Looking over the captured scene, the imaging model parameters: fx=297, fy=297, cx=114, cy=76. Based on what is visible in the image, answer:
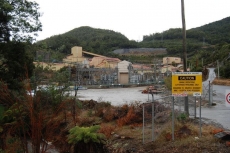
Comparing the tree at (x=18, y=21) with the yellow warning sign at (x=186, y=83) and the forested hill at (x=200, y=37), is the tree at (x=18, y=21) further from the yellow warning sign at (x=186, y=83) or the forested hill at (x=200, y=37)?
the forested hill at (x=200, y=37)

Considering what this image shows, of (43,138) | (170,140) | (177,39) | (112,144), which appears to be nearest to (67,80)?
(112,144)

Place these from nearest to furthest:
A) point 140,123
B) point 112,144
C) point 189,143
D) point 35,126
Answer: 1. point 35,126
2. point 189,143
3. point 112,144
4. point 140,123

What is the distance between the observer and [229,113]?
658 inches

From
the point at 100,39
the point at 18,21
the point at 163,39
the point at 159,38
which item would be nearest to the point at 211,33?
the point at 163,39

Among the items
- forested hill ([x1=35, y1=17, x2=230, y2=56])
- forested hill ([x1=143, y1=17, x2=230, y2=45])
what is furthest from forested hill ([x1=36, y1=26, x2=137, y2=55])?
forested hill ([x1=143, y1=17, x2=230, y2=45])

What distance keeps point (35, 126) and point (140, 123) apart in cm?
813

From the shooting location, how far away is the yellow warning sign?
384 inches

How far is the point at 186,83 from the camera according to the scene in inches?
386

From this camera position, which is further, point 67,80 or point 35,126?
point 67,80

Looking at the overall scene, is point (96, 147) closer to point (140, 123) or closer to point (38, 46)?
point (140, 123)

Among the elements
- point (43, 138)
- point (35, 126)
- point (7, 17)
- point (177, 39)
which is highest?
point (177, 39)

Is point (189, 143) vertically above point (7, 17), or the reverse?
point (7, 17)

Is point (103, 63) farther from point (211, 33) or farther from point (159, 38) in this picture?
point (159, 38)

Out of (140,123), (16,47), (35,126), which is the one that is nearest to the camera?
(35,126)
